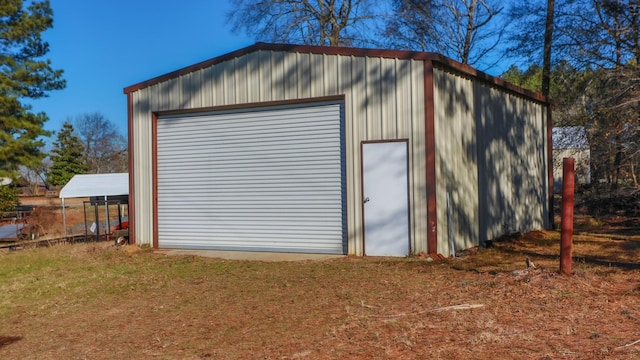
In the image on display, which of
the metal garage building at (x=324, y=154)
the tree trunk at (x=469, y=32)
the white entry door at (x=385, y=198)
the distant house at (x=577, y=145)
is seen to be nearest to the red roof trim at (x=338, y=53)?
the metal garage building at (x=324, y=154)

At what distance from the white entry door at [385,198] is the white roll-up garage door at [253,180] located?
57 centimetres

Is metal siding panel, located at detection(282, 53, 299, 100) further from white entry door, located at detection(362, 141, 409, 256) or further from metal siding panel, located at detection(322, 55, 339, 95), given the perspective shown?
white entry door, located at detection(362, 141, 409, 256)

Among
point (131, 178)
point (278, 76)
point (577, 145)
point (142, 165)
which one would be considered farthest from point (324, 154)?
point (577, 145)

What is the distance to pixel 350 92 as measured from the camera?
10.5 metres

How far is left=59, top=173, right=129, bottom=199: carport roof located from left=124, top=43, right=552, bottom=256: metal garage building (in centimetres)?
524

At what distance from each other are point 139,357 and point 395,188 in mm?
5908

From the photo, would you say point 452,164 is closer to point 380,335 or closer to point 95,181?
point 380,335

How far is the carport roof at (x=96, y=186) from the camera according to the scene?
17438mm

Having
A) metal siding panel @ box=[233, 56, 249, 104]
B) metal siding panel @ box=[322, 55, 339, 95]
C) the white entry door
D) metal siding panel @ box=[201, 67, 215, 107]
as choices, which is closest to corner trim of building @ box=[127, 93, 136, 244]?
metal siding panel @ box=[201, 67, 215, 107]

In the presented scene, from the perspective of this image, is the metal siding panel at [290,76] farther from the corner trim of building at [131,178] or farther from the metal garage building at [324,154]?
the corner trim of building at [131,178]

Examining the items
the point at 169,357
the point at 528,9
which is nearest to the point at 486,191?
the point at 169,357

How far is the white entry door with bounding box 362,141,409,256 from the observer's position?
9.98 m

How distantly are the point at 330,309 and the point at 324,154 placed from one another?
15.8 feet

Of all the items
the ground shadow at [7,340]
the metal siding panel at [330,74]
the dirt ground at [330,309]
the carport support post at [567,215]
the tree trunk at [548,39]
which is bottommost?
the ground shadow at [7,340]
